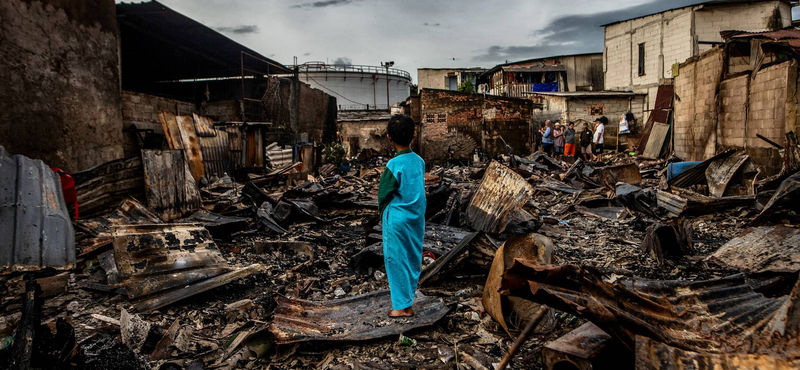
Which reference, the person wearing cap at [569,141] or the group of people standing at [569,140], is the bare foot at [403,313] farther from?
the person wearing cap at [569,141]

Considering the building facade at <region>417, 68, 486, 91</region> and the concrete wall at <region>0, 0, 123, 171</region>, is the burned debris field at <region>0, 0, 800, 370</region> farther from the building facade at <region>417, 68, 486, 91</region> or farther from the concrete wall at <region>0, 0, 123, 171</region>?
the building facade at <region>417, 68, 486, 91</region>

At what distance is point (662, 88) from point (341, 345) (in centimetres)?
1774

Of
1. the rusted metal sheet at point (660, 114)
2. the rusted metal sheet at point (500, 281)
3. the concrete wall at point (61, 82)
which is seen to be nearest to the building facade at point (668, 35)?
the rusted metal sheet at point (660, 114)

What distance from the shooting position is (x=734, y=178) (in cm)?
698

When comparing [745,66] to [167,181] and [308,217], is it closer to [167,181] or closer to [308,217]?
[308,217]

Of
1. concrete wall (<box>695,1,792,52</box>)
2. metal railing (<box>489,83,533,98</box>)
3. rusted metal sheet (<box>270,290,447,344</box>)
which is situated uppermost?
concrete wall (<box>695,1,792,52</box>)

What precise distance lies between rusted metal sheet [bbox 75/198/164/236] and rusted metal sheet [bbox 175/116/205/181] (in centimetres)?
342

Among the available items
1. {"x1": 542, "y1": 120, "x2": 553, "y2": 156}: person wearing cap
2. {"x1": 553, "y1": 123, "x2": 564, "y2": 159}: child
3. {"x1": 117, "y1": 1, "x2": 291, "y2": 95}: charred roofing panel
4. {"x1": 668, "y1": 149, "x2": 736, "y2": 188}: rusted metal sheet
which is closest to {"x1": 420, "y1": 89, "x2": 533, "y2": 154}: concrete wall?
{"x1": 542, "y1": 120, "x2": 553, "y2": 156}: person wearing cap

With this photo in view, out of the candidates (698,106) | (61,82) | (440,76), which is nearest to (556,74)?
(440,76)

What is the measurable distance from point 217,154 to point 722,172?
34.2 feet

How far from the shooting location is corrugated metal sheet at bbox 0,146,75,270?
Result: 353 centimetres

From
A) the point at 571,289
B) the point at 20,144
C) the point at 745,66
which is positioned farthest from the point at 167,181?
the point at 745,66

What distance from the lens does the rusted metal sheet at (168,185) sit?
19.7 ft

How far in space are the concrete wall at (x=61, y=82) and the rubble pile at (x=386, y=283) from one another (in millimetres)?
1884
